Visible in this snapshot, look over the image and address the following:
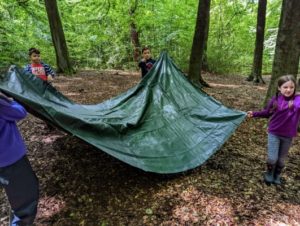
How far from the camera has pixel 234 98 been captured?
679cm

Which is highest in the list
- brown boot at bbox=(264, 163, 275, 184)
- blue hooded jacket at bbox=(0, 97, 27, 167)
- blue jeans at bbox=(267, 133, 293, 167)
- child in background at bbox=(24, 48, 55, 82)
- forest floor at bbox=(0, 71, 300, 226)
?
child in background at bbox=(24, 48, 55, 82)

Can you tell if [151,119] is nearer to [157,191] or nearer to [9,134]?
[157,191]

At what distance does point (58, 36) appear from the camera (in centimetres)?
945

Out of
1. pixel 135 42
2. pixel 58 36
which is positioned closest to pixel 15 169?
pixel 58 36

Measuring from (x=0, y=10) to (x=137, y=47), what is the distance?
19.7ft

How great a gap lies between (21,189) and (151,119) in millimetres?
1871

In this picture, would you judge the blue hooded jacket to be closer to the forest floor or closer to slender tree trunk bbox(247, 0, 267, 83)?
the forest floor

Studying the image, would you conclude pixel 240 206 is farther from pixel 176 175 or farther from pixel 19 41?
pixel 19 41

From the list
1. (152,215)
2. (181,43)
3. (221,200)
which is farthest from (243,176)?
(181,43)

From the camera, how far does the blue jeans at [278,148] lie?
2.86 metres

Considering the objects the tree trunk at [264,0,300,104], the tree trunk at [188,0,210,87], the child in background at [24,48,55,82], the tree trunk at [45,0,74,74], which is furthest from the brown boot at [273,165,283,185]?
the tree trunk at [45,0,74,74]

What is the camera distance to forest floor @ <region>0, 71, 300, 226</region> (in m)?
2.50

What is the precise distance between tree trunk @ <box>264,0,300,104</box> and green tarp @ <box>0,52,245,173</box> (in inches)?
52.4

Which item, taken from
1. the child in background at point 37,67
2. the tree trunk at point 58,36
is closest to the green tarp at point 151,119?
the child in background at point 37,67
